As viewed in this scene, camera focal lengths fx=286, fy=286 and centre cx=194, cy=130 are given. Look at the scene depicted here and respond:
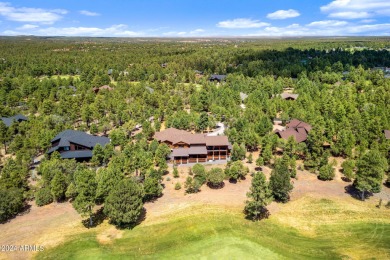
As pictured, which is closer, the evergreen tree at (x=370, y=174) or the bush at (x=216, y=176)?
the evergreen tree at (x=370, y=174)

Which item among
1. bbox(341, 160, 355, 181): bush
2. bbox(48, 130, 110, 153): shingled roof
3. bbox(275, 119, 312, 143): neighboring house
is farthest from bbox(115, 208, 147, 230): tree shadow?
bbox(275, 119, 312, 143): neighboring house

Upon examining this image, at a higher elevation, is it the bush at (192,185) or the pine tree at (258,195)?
the pine tree at (258,195)

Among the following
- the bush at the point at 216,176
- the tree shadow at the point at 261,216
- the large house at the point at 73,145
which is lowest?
the tree shadow at the point at 261,216

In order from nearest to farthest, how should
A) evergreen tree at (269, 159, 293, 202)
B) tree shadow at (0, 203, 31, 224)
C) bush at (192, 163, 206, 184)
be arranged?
tree shadow at (0, 203, 31, 224) → evergreen tree at (269, 159, 293, 202) → bush at (192, 163, 206, 184)

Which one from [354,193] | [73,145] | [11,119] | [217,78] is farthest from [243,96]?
[11,119]

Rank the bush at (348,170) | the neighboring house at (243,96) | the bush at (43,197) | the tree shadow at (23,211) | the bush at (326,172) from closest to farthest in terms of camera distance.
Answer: the tree shadow at (23,211)
the bush at (43,197)
the bush at (348,170)
the bush at (326,172)
the neighboring house at (243,96)

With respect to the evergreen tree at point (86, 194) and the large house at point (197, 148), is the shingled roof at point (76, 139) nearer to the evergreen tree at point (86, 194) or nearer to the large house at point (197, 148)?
the large house at point (197, 148)

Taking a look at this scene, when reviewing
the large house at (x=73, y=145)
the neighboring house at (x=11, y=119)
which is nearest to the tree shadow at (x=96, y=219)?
the large house at (x=73, y=145)

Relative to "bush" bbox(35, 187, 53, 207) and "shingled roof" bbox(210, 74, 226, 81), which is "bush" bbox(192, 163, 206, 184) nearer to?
"bush" bbox(35, 187, 53, 207)
